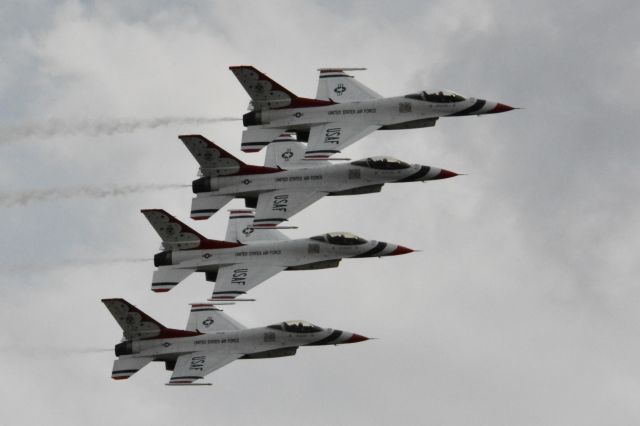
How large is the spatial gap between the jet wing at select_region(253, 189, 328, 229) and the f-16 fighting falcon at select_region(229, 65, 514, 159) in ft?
7.87

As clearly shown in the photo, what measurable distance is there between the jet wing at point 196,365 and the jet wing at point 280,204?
7740 millimetres

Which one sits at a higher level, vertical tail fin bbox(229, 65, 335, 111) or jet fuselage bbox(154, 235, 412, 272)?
vertical tail fin bbox(229, 65, 335, 111)

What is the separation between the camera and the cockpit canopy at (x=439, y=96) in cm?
14538

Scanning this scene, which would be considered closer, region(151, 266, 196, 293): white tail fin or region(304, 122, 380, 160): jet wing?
region(151, 266, 196, 293): white tail fin

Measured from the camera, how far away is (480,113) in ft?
481

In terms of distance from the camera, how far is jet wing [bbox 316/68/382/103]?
14800 cm

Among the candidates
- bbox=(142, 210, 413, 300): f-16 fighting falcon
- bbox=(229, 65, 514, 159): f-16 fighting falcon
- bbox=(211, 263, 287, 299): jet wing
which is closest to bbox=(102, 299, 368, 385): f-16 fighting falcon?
bbox=(211, 263, 287, 299): jet wing

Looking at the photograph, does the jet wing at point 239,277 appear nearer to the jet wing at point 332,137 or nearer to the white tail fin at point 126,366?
the white tail fin at point 126,366

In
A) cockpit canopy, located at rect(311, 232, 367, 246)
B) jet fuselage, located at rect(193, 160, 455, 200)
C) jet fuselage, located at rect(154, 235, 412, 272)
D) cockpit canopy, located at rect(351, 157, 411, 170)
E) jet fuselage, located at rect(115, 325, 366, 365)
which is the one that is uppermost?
cockpit canopy, located at rect(351, 157, 411, 170)

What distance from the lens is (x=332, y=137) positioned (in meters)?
144

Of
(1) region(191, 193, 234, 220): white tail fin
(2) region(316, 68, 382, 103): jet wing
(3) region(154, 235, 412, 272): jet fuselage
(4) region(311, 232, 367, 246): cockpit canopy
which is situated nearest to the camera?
(3) region(154, 235, 412, 272): jet fuselage

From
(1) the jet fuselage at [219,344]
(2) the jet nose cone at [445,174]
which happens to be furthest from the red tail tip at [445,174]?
(1) the jet fuselage at [219,344]

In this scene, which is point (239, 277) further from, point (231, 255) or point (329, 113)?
point (329, 113)

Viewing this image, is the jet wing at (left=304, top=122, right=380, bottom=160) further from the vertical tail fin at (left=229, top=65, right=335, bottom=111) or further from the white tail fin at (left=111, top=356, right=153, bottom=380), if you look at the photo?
the white tail fin at (left=111, top=356, right=153, bottom=380)
